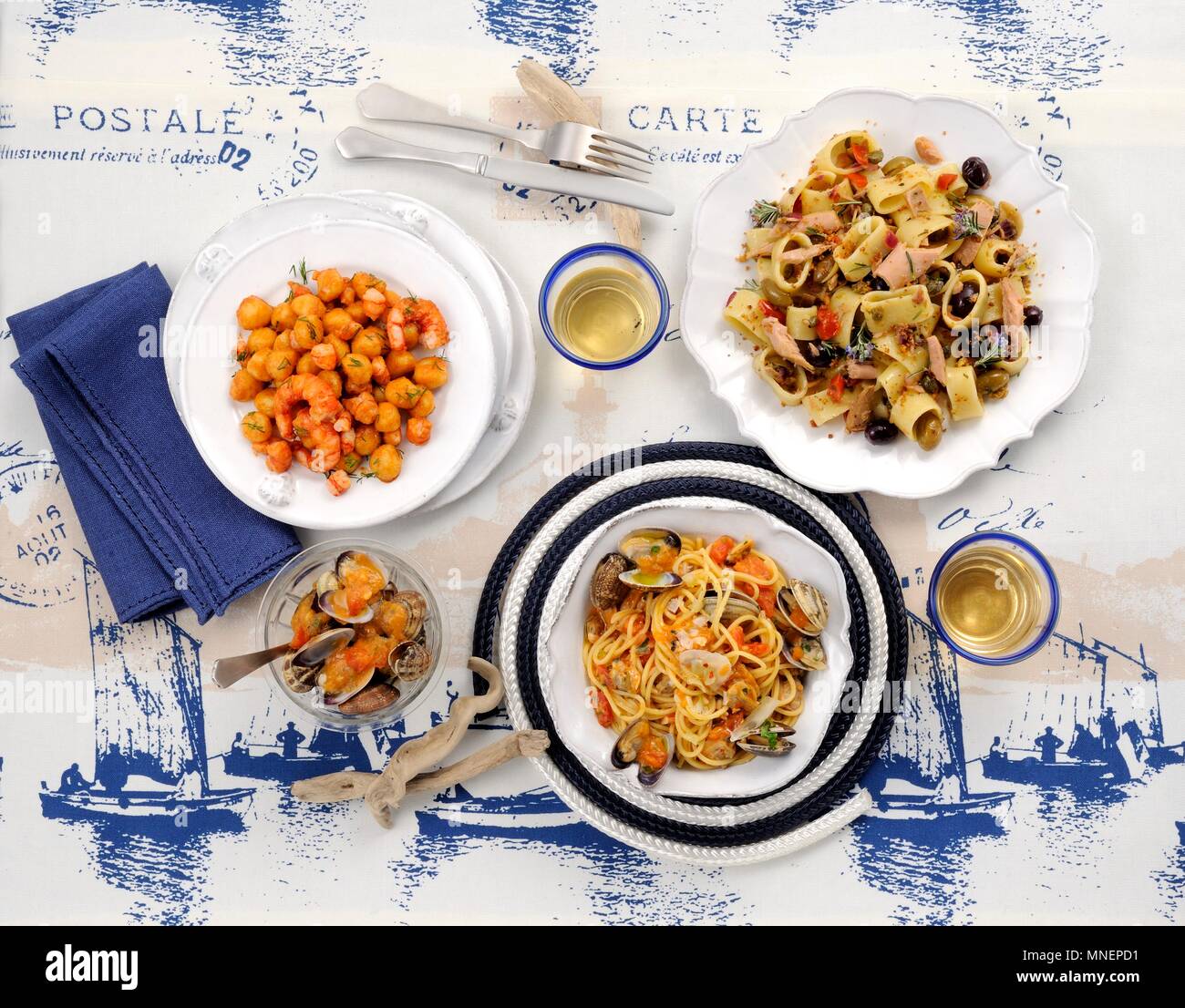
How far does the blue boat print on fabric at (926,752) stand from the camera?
6.84 ft

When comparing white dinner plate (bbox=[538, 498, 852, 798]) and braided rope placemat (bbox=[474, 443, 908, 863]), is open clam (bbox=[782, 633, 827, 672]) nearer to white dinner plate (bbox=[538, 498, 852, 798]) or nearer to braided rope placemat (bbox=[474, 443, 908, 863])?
white dinner plate (bbox=[538, 498, 852, 798])

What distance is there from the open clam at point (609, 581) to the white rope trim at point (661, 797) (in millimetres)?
143

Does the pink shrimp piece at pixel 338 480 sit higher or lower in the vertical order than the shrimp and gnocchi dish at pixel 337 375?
lower

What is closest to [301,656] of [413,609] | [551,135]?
[413,609]

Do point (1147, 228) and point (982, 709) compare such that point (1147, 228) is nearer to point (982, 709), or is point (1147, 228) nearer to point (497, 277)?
point (982, 709)

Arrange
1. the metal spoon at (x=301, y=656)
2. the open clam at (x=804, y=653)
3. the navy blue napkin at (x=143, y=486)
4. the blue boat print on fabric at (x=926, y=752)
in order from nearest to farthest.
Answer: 1. the metal spoon at (x=301, y=656)
2. the open clam at (x=804, y=653)
3. the navy blue napkin at (x=143, y=486)
4. the blue boat print on fabric at (x=926, y=752)

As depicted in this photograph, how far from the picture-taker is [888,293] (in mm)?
1840

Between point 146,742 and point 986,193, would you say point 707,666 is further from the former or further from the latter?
point 146,742

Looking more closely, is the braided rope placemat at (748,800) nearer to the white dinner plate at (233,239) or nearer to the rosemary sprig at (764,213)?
the rosemary sprig at (764,213)

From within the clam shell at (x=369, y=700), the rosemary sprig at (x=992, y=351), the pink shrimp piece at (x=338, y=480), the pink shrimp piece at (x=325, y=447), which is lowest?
the clam shell at (x=369, y=700)

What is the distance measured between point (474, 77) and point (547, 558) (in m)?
1.21

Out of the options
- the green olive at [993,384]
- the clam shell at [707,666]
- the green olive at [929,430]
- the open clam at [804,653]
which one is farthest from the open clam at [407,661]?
the green olive at [993,384]

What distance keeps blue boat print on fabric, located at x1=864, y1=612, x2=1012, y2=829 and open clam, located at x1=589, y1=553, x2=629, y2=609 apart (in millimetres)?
764

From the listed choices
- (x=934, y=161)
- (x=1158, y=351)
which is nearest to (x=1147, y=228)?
(x=1158, y=351)
